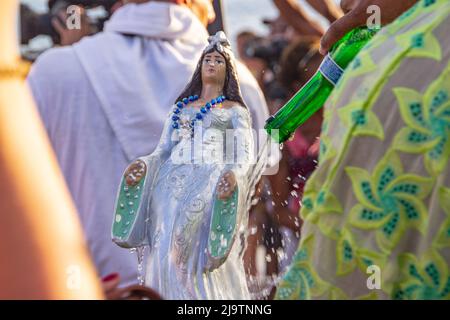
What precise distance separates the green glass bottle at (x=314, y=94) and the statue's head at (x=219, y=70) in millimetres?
66

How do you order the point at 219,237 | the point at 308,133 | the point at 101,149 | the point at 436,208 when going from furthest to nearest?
the point at 308,133, the point at 101,149, the point at 219,237, the point at 436,208

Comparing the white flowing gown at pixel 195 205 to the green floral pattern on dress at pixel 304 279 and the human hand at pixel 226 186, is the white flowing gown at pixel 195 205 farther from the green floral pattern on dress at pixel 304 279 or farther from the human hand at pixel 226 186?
the green floral pattern on dress at pixel 304 279

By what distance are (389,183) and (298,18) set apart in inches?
57.2

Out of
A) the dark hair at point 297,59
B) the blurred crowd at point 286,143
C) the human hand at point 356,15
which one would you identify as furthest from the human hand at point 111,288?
the dark hair at point 297,59

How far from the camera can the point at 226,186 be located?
1.37 m

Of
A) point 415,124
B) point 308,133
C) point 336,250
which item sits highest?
point 415,124

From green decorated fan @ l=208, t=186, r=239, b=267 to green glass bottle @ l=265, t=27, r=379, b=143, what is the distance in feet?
0.41

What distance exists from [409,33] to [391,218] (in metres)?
0.19

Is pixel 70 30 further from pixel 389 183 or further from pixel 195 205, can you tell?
pixel 389 183

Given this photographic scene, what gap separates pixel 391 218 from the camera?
0.95 m

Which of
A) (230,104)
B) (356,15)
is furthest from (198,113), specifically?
(356,15)

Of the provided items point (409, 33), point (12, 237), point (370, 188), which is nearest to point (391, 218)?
point (370, 188)

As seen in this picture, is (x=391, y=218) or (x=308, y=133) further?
(x=308, y=133)
